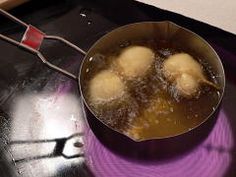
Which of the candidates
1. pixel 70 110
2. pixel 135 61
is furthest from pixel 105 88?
pixel 70 110

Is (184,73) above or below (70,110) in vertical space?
above

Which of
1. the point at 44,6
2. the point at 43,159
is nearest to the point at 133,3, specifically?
the point at 44,6

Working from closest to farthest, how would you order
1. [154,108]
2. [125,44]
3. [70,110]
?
[154,108]
[125,44]
[70,110]

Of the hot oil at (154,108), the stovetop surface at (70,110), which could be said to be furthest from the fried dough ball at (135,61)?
the stovetop surface at (70,110)

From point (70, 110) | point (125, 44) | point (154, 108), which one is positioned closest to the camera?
point (154, 108)

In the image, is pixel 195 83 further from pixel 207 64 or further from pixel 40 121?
pixel 40 121

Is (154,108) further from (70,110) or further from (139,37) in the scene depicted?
(70,110)
